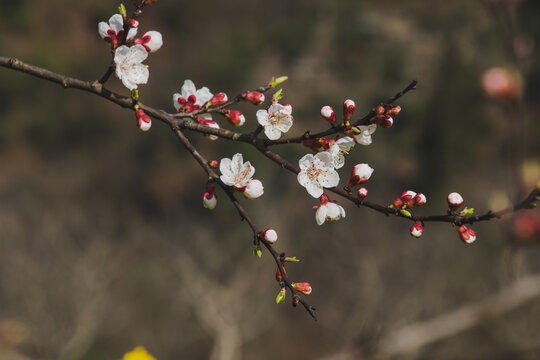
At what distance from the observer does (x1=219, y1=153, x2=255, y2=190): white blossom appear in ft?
3.14

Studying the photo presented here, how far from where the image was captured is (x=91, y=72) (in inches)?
851

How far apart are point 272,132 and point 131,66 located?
1.08 feet

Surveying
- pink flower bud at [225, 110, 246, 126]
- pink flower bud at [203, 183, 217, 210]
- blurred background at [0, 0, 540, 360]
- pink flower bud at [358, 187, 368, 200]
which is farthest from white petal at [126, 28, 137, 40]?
blurred background at [0, 0, 540, 360]

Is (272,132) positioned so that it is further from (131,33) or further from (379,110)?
(131,33)

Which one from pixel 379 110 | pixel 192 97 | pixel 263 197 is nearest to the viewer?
pixel 379 110

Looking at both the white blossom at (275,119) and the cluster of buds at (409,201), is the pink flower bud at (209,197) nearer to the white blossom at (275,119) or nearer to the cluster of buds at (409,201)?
the white blossom at (275,119)

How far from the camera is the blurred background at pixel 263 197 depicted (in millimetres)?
9617

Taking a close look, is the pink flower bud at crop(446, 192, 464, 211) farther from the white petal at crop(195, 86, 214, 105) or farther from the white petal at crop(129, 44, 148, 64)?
the white petal at crop(129, 44, 148, 64)

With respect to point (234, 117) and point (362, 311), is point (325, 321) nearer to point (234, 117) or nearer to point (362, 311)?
point (362, 311)

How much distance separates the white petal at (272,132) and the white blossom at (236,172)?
0.07m

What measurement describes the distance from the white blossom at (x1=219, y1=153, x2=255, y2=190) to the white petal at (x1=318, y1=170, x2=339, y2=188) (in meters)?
0.14

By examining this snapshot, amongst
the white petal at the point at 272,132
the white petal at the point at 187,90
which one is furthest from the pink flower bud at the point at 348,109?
the white petal at the point at 187,90

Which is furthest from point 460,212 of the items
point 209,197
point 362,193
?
point 209,197

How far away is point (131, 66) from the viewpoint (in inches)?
39.6
